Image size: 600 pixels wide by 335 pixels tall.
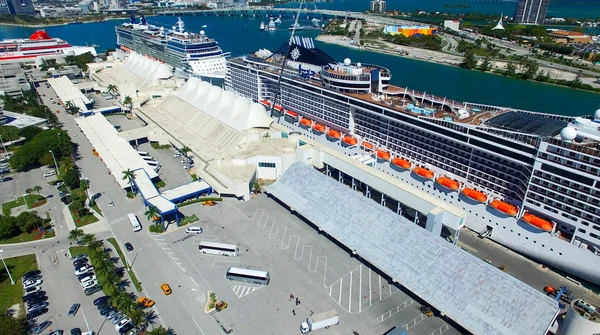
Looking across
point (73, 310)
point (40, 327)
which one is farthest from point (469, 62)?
point (40, 327)

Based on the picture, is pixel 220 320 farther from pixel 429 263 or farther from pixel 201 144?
pixel 201 144

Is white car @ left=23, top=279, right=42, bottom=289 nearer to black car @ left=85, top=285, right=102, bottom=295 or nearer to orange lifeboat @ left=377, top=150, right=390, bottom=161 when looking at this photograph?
black car @ left=85, top=285, right=102, bottom=295

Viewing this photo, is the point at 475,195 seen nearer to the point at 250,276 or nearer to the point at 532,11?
the point at 250,276

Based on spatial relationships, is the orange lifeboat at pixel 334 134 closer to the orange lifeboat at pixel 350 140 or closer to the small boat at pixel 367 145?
the orange lifeboat at pixel 350 140

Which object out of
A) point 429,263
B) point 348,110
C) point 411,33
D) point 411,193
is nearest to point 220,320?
point 429,263

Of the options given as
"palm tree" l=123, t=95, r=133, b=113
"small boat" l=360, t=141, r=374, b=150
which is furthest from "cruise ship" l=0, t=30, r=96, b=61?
"small boat" l=360, t=141, r=374, b=150

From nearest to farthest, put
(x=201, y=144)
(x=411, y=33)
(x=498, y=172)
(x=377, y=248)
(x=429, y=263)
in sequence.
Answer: (x=429, y=263) < (x=377, y=248) < (x=498, y=172) < (x=201, y=144) < (x=411, y=33)
